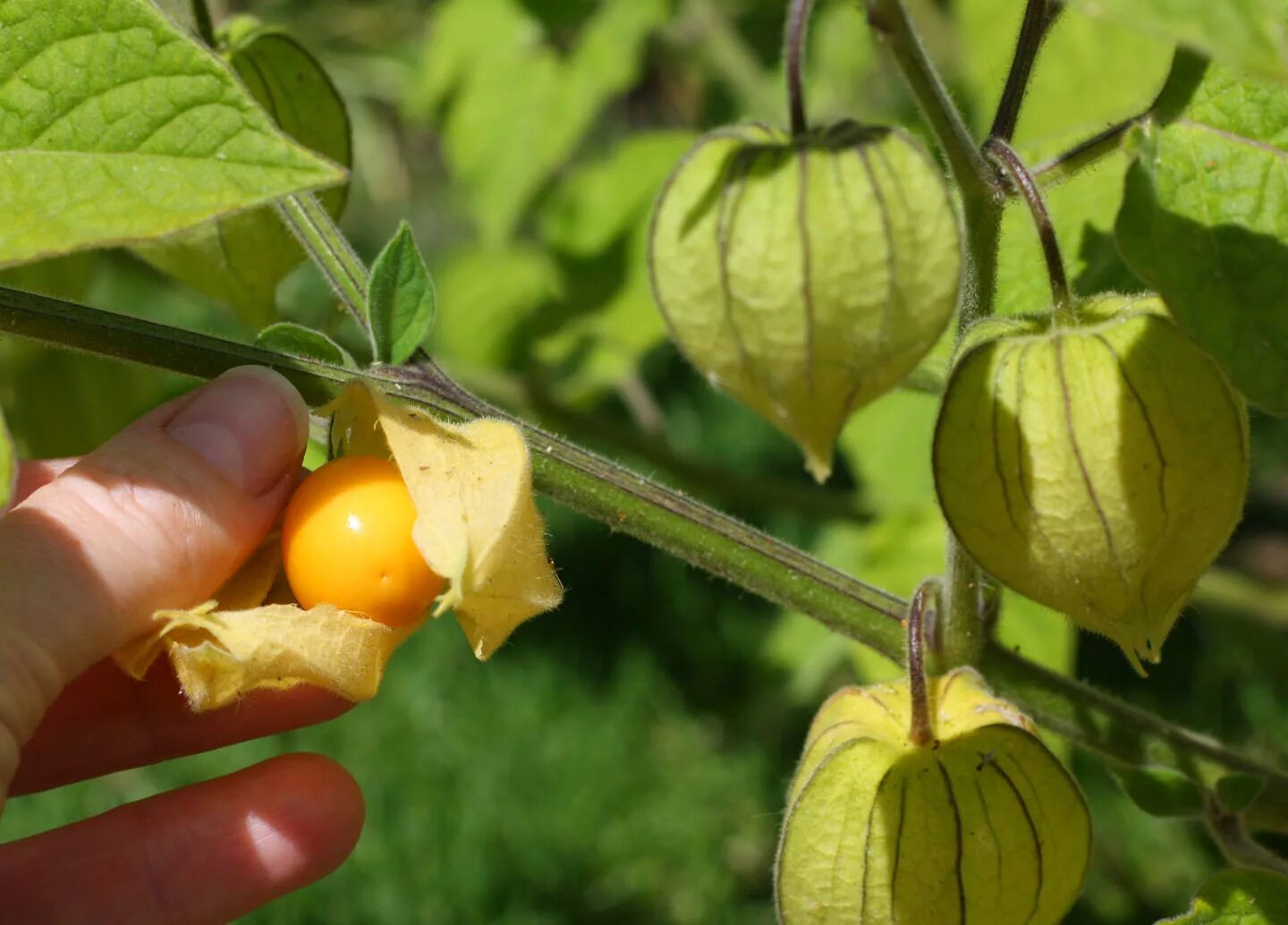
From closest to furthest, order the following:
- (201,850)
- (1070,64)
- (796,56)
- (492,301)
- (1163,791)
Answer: (796,56) → (1163,791) → (201,850) → (1070,64) → (492,301)

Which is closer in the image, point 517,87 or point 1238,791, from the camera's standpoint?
point 1238,791

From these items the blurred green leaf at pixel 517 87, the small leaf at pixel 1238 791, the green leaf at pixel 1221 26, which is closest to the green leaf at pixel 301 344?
the green leaf at pixel 1221 26

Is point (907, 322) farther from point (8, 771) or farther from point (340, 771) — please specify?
point (340, 771)

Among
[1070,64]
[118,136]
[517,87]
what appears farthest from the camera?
[517,87]

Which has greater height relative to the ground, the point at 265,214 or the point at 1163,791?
the point at 265,214

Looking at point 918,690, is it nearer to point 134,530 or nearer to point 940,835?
point 940,835

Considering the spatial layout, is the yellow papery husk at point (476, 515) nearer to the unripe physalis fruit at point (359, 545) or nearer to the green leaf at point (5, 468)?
the unripe physalis fruit at point (359, 545)

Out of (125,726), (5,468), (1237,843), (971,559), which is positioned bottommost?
(125,726)

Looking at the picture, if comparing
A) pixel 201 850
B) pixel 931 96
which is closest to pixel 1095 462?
pixel 931 96

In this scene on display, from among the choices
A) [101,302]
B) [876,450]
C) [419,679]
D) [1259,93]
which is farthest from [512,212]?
[101,302]
